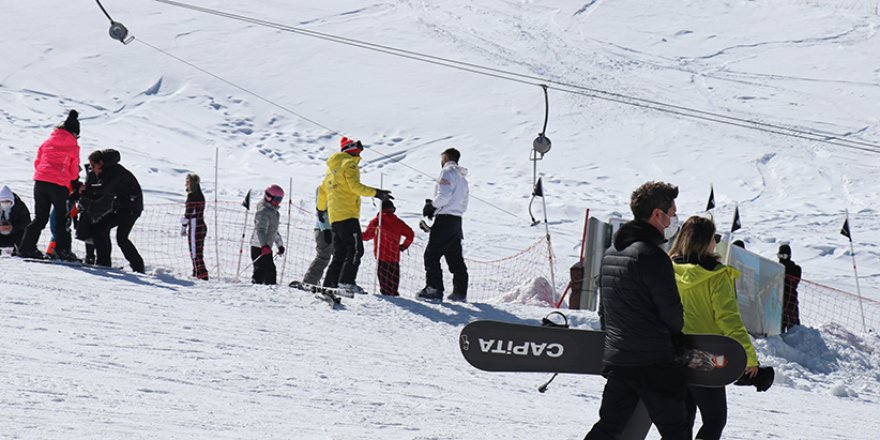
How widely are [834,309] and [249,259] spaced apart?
9.96m

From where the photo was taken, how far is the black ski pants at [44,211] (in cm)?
977

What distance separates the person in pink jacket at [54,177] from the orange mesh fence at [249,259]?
1.84 metres

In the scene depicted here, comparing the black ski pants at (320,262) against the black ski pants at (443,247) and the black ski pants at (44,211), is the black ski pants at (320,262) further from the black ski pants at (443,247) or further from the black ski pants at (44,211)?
the black ski pants at (44,211)

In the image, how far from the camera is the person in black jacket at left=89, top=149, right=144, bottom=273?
9.58 m

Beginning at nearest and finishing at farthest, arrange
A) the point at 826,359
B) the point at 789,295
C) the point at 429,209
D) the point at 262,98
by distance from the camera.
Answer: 1. the point at 429,209
2. the point at 826,359
3. the point at 789,295
4. the point at 262,98

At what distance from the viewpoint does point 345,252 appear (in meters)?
9.31

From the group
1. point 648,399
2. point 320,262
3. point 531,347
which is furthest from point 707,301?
point 320,262

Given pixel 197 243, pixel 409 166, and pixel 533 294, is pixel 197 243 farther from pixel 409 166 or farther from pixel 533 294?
pixel 409 166

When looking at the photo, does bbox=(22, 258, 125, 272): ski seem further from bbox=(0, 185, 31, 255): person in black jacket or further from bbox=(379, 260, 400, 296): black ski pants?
bbox=(379, 260, 400, 296): black ski pants

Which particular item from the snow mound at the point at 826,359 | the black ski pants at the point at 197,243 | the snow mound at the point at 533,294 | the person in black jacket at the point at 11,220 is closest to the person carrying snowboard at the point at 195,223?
the black ski pants at the point at 197,243

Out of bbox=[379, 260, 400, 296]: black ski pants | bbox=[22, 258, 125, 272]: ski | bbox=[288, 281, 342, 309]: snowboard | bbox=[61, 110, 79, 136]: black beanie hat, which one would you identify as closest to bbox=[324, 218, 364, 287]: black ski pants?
bbox=[288, 281, 342, 309]: snowboard

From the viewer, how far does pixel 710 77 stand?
4047 cm

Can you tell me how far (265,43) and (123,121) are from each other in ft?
38.6

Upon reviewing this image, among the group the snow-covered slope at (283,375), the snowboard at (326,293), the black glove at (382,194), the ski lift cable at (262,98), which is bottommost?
the snow-covered slope at (283,375)
